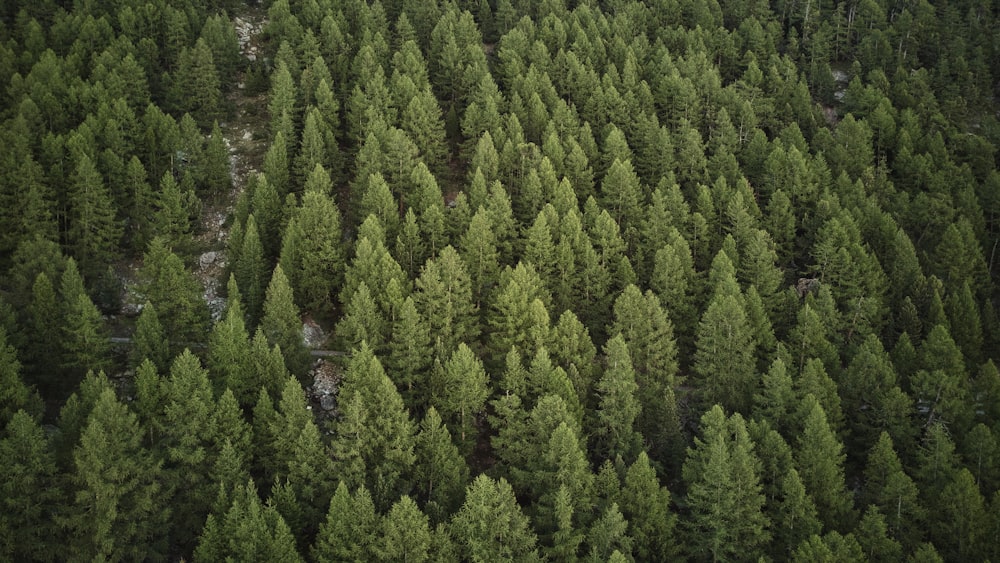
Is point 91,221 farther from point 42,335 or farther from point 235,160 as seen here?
point 235,160

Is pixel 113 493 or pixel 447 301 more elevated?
pixel 447 301

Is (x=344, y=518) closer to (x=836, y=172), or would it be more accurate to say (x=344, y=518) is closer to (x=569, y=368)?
(x=569, y=368)

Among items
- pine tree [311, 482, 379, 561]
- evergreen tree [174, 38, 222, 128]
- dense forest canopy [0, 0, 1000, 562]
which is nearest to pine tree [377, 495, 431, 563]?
dense forest canopy [0, 0, 1000, 562]

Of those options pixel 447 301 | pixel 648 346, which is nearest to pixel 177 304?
pixel 447 301

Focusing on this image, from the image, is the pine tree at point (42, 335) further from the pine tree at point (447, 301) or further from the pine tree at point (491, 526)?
the pine tree at point (491, 526)

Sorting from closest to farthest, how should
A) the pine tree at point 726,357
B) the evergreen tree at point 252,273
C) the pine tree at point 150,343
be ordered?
the pine tree at point 150,343 → the pine tree at point 726,357 → the evergreen tree at point 252,273

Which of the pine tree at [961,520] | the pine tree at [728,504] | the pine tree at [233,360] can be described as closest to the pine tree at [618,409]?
the pine tree at [728,504]

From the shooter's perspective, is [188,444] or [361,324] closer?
[188,444]

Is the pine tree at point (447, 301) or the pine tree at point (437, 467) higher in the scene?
the pine tree at point (447, 301)
